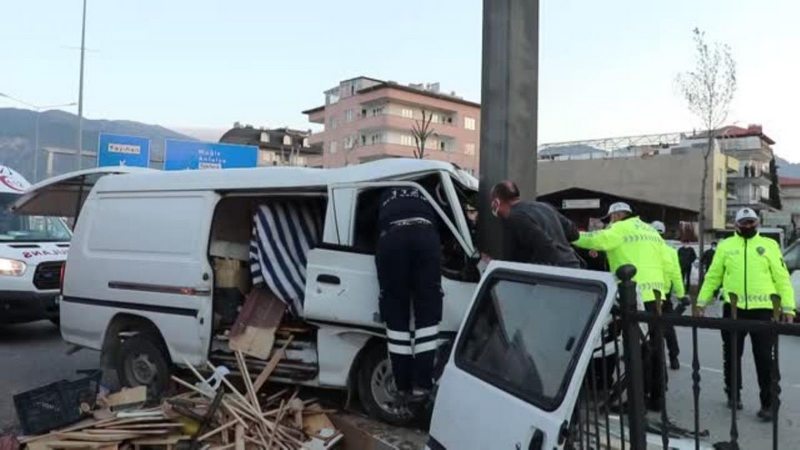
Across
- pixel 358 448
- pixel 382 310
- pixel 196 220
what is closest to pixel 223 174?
pixel 196 220

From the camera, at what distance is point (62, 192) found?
771 cm

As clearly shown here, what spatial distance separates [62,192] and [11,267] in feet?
7.55

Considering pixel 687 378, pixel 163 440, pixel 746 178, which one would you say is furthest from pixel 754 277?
pixel 746 178

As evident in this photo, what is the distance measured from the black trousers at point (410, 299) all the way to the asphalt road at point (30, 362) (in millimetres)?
3468

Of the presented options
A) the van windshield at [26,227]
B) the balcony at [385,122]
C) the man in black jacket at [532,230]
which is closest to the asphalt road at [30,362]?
the van windshield at [26,227]

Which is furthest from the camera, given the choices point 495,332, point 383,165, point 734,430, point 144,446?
point 383,165

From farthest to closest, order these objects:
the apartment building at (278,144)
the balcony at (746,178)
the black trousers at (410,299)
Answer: the apartment building at (278,144) → the balcony at (746,178) → the black trousers at (410,299)

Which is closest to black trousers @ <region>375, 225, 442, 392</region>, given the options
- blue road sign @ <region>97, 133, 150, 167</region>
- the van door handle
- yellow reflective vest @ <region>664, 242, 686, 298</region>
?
the van door handle

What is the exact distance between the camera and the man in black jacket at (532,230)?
4871 millimetres

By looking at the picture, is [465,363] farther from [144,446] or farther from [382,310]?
[144,446]

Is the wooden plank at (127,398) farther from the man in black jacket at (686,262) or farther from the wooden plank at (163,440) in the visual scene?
the man in black jacket at (686,262)

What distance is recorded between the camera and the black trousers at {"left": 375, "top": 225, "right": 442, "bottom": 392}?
4754 mm

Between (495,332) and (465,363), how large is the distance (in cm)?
19

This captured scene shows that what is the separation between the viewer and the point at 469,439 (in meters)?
2.61
